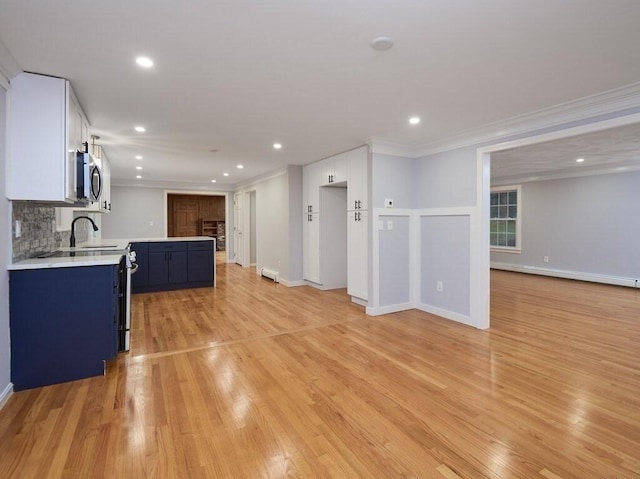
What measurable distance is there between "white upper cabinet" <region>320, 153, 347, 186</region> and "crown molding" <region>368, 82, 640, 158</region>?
914 millimetres

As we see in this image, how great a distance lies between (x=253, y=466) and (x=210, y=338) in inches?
79.3

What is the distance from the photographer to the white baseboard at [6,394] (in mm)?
2172

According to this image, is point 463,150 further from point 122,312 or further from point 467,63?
point 122,312

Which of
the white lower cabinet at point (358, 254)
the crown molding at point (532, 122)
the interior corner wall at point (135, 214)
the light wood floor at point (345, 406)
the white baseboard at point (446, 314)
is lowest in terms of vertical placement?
the light wood floor at point (345, 406)

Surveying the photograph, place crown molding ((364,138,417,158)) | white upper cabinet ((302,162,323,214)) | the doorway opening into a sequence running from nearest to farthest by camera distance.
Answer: crown molding ((364,138,417,158))
white upper cabinet ((302,162,323,214))
the doorway opening

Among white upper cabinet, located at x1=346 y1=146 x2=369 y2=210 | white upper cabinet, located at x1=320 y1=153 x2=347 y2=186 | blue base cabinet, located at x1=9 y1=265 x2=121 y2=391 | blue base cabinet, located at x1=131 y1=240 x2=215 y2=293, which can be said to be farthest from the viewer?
blue base cabinet, located at x1=131 y1=240 x2=215 y2=293

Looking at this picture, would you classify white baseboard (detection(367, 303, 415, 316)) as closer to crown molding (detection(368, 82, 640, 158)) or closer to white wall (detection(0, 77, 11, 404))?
crown molding (detection(368, 82, 640, 158))

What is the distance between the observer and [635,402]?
7.28 ft

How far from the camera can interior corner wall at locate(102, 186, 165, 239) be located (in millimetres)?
8234

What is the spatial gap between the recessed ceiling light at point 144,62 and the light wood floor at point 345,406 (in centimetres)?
235

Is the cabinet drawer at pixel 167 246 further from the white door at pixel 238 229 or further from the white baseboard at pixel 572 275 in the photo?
the white baseboard at pixel 572 275

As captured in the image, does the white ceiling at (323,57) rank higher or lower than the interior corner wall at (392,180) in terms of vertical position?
higher

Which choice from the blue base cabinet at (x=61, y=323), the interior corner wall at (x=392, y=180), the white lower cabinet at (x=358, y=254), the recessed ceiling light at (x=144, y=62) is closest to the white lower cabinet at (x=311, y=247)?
the white lower cabinet at (x=358, y=254)

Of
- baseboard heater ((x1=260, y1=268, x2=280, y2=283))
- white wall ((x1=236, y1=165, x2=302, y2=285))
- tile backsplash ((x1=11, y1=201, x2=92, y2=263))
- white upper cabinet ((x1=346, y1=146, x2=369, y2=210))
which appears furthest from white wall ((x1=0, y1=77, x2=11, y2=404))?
baseboard heater ((x1=260, y1=268, x2=280, y2=283))
